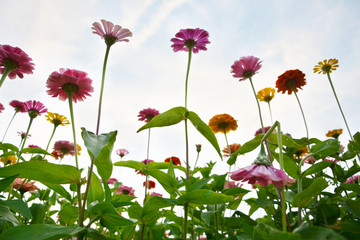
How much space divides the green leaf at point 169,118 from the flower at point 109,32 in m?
0.48

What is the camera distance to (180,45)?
1.55 metres

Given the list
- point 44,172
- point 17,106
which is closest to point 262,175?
point 44,172

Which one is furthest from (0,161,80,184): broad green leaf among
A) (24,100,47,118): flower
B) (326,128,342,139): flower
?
(326,128,342,139): flower

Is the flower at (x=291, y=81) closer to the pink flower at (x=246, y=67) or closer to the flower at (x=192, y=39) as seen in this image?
the pink flower at (x=246, y=67)

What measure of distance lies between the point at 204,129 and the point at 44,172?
64 cm

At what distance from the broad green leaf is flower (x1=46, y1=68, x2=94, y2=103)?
409mm

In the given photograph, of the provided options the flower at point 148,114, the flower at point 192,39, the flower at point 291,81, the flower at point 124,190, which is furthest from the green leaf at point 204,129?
the flower at point 124,190

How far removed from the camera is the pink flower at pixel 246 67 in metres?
1.69

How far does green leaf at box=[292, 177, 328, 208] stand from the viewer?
708mm

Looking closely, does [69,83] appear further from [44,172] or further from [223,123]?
[223,123]

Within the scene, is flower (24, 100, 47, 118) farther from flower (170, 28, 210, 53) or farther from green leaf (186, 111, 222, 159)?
green leaf (186, 111, 222, 159)

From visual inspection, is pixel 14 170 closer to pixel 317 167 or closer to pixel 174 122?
pixel 174 122

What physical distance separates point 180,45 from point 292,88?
917 mm

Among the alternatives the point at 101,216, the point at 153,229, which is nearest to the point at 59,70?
the point at 101,216
